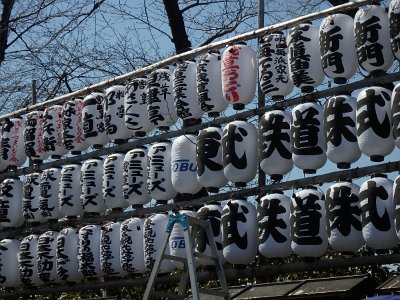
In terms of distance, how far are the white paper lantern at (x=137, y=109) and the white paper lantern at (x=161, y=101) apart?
0.22m

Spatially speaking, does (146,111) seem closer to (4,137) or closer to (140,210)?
(140,210)

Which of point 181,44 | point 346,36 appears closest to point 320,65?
point 346,36

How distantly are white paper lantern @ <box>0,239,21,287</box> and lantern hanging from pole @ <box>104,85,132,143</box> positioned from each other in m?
2.95

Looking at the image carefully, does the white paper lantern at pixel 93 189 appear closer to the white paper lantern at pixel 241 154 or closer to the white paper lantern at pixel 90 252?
the white paper lantern at pixel 90 252

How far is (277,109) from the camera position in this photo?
1169 cm

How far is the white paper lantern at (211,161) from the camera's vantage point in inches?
480

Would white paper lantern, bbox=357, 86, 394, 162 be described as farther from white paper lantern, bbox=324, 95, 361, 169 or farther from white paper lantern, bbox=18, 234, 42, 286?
white paper lantern, bbox=18, 234, 42, 286

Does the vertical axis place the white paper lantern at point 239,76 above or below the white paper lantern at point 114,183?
above

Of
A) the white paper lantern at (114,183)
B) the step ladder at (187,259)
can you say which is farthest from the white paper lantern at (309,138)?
Result: the white paper lantern at (114,183)

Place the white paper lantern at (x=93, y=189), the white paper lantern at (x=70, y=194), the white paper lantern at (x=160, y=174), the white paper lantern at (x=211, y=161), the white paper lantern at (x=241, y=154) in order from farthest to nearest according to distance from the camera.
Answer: the white paper lantern at (x=70, y=194), the white paper lantern at (x=93, y=189), the white paper lantern at (x=160, y=174), the white paper lantern at (x=211, y=161), the white paper lantern at (x=241, y=154)

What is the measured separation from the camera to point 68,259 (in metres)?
14.4

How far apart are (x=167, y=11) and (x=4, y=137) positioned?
13.1ft

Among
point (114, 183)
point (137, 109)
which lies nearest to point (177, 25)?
point (137, 109)

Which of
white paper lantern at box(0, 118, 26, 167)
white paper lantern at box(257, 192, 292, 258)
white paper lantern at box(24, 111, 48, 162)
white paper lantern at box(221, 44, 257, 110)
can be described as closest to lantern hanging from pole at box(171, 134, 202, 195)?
white paper lantern at box(221, 44, 257, 110)
